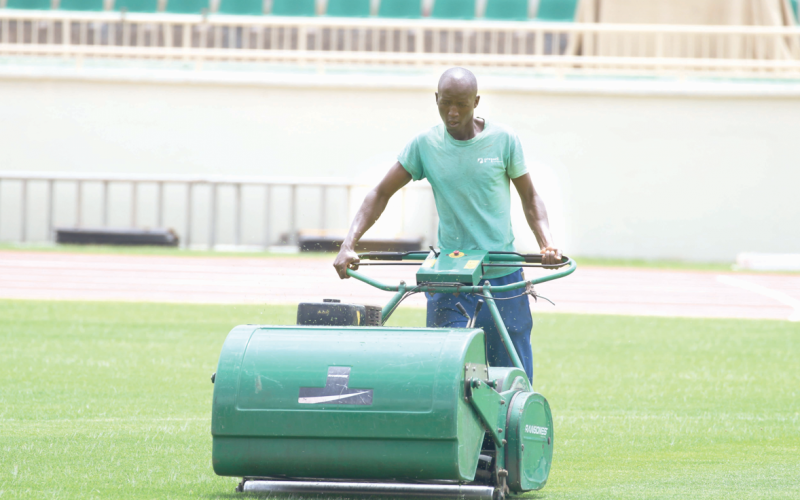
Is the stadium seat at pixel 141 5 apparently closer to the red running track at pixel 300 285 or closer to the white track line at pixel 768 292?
the red running track at pixel 300 285

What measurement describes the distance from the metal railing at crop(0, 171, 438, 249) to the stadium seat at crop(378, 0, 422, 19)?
6.63 meters

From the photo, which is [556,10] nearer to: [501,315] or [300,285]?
[300,285]

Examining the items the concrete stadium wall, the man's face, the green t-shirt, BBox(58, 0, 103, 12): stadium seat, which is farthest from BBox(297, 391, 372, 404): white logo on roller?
BBox(58, 0, 103, 12): stadium seat

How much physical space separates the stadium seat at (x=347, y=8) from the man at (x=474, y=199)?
23.2 m

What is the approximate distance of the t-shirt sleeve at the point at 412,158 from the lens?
558cm

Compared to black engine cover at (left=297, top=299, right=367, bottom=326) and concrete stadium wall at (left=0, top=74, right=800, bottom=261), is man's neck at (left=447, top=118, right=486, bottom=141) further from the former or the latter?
concrete stadium wall at (left=0, top=74, right=800, bottom=261)

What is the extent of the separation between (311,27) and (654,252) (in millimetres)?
8188

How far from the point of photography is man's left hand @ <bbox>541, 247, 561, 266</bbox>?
5.15 metres

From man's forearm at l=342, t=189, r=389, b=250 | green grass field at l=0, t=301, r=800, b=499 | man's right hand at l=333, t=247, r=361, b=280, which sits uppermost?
man's forearm at l=342, t=189, r=389, b=250

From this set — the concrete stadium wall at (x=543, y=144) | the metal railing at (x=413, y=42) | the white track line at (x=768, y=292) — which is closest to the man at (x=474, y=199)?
the white track line at (x=768, y=292)

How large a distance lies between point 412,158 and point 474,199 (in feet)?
1.13

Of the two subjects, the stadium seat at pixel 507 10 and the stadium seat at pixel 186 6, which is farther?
the stadium seat at pixel 186 6

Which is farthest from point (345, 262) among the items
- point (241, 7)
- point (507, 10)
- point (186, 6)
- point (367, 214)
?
point (186, 6)

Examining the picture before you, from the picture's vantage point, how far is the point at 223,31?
81.7 ft
